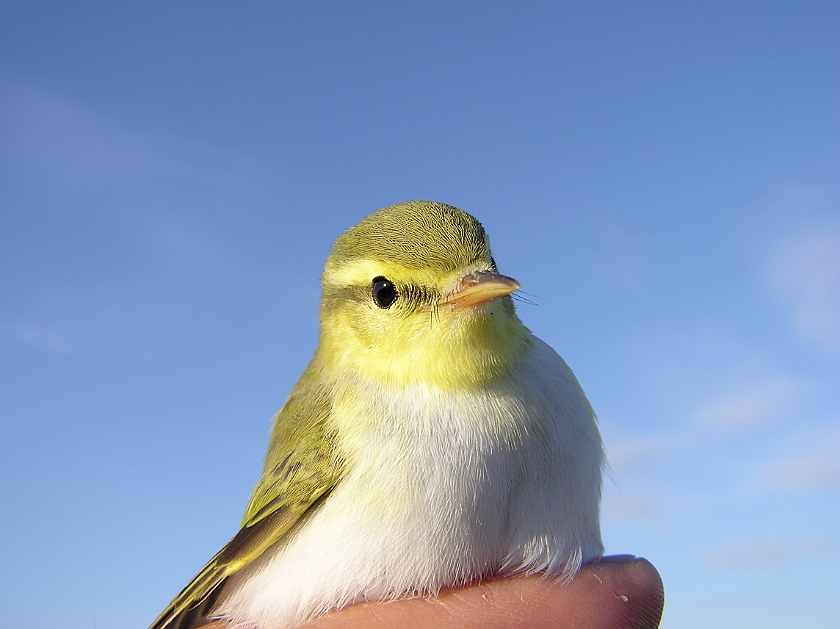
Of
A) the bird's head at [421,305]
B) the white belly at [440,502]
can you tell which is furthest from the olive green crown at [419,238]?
the white belly at [440,502]

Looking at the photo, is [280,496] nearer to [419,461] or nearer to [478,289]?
[419,461]

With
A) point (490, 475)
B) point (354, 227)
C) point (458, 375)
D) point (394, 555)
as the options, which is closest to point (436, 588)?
point (394, 555)

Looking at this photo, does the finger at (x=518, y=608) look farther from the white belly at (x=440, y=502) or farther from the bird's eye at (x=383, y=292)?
the bird's eye at (x=383, y=292)

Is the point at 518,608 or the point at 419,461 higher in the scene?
the point at 419,461

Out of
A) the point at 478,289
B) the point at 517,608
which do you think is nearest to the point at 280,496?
the point at 517,608

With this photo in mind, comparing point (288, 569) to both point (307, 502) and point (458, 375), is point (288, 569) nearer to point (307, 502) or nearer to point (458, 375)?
point (307, 502)

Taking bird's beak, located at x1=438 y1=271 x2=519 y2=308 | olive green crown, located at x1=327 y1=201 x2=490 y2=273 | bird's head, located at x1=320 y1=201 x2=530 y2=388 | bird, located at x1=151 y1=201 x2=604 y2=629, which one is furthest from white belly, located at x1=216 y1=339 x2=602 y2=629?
olive green crown, located at x1=327 y1=201 x2=490 y2=273
